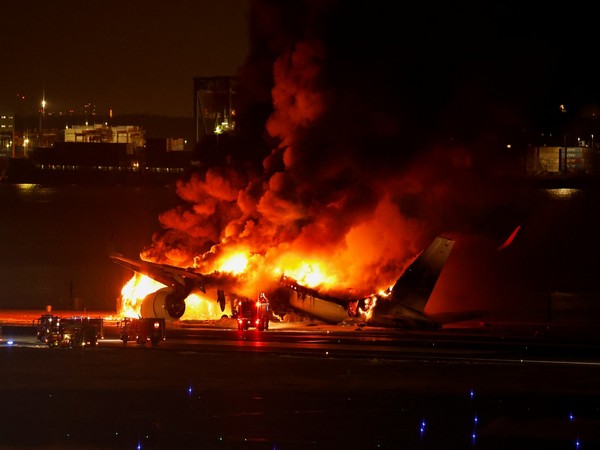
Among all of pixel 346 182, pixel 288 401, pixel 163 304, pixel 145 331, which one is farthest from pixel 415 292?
pixel 288 401

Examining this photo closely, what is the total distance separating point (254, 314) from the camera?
47.0 metres

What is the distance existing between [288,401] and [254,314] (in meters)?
18.3

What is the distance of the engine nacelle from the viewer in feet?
162

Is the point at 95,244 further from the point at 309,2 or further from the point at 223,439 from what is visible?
the point at 223,439

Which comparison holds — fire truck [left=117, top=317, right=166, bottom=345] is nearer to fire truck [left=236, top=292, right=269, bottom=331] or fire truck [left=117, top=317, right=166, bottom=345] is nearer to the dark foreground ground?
the dark foreground ground

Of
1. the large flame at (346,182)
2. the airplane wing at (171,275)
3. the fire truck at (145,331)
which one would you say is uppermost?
the large flame at (346,182)

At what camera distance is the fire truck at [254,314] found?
46.2m

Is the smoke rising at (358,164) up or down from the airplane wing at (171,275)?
up

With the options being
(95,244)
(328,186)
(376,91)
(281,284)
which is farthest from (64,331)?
(95,244)

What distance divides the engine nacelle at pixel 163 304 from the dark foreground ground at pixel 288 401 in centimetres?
1057

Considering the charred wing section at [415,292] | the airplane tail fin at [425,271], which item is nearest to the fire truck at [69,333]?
the charred wing section at [415,292]

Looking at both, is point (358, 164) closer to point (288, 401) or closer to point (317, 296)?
point (317, 296)

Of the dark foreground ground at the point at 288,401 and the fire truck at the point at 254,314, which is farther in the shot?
the fire truck at the point at 254,314

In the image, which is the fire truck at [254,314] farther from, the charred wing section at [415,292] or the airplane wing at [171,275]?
the charred wing section at [415,292]
